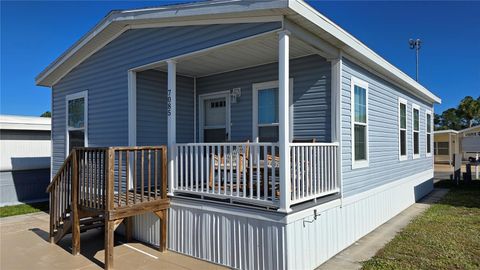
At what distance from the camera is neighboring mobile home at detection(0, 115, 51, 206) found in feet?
31.3

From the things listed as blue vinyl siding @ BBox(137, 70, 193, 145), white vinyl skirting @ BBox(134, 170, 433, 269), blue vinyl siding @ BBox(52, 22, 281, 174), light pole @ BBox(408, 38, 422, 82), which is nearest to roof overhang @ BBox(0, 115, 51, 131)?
blue vinyl siding @ BBox(52, 22, 281, 174)

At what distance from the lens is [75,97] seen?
7.54 metres

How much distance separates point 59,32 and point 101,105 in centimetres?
821

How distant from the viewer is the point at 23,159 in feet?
32.8

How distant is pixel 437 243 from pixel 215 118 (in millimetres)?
4686

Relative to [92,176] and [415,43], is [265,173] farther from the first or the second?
[415,43]

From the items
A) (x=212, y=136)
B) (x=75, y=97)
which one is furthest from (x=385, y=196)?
(x=75, y=97)

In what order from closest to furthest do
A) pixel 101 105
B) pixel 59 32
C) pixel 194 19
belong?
pixel 194 19
pixel 101 105
pixel 59 32

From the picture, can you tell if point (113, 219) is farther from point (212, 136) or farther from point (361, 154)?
point (361, 154)

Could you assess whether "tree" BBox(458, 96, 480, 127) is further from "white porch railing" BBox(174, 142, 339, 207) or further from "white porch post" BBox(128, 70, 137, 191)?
"white porch post" BBox(128, 70, 137, 191)

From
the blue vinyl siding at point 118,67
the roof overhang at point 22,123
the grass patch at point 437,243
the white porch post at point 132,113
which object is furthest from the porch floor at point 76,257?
the roof overhang at point 22,123

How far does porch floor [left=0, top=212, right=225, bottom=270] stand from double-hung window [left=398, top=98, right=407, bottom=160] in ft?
19.5

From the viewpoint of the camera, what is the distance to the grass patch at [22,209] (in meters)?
8.05

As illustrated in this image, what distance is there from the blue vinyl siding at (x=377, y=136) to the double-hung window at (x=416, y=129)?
36 centimetres
